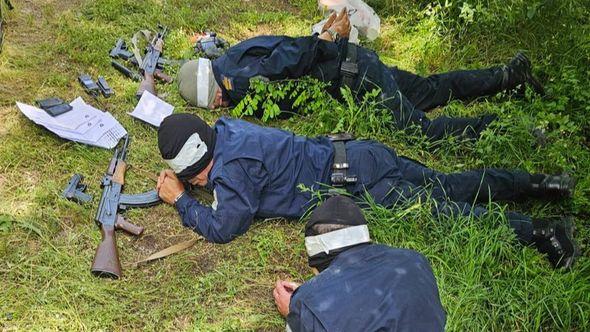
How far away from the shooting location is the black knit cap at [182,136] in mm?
3732

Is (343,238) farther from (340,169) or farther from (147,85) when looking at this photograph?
(147,85)

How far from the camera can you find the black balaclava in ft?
9.42

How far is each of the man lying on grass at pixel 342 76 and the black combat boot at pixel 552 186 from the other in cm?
77

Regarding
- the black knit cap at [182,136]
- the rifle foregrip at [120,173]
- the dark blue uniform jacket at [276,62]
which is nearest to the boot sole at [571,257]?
the dark blue uniform jacket at [276,62]

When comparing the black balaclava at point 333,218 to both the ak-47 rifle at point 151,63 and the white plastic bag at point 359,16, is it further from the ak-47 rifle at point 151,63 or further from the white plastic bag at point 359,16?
the white plastic bag at point 359,16

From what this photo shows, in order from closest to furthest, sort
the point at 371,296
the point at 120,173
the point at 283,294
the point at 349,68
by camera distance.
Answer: the point at 371,296 → the point at 283,294 → the point at 120,173 → the point at 349,68

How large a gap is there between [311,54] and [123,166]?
187 centimetres

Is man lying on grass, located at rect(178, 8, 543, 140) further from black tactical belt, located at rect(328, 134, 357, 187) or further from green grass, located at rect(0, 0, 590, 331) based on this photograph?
black tactical belt, located at rect(328, 134, 357, 187)

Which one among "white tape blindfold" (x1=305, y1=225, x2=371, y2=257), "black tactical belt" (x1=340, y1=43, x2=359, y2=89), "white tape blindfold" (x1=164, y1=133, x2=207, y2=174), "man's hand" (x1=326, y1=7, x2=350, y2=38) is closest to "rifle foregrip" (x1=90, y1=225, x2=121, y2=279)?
"white tape blindfold" (x1=164, y1=133, x2=207, y2=174)

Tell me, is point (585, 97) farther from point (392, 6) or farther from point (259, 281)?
point (259, 281)

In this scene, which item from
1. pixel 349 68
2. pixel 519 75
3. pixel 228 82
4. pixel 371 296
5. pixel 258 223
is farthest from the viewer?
pixel 519 75

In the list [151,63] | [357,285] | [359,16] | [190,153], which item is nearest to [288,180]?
[190,153]

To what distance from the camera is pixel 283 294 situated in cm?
353

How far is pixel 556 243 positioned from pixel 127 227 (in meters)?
3.05
